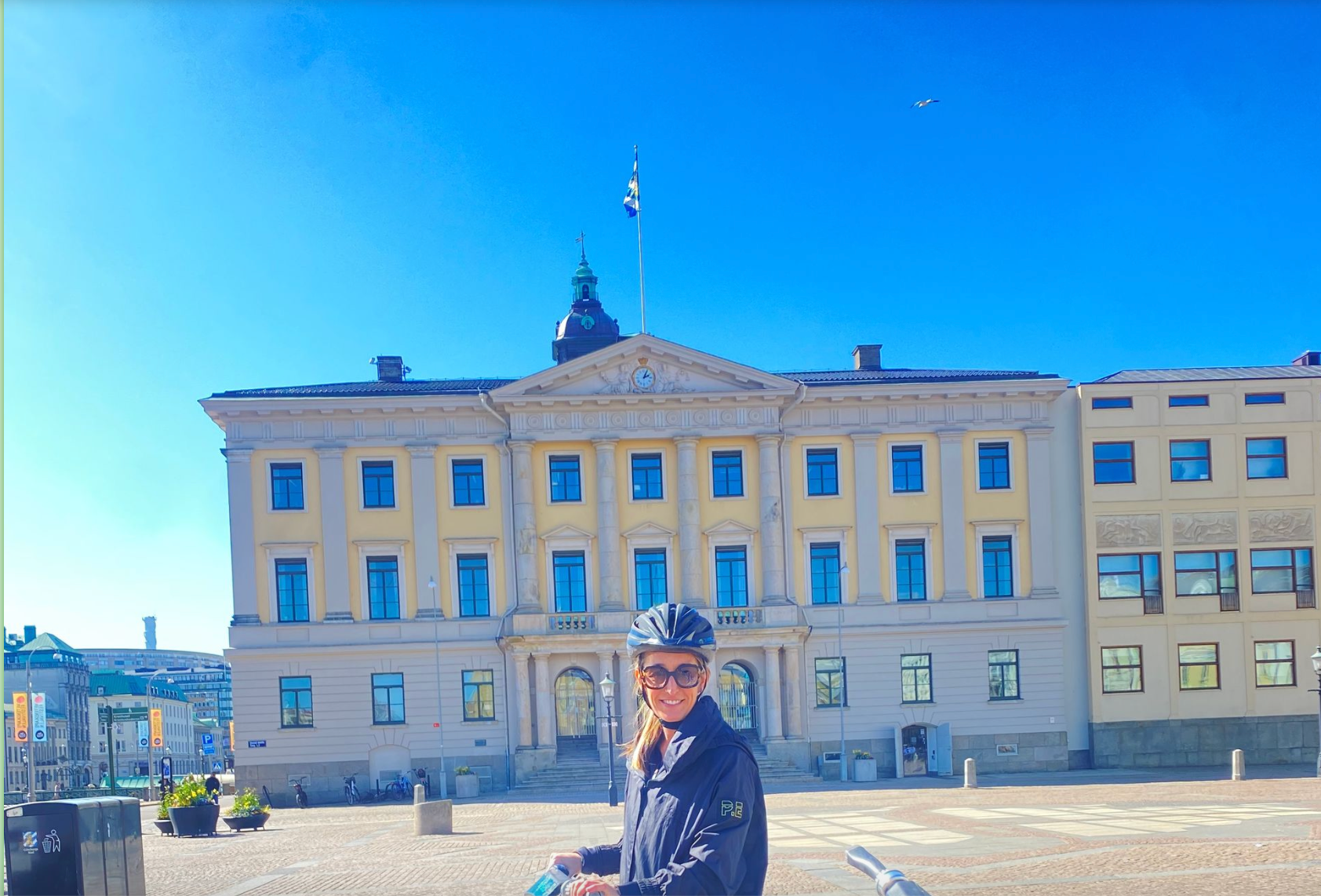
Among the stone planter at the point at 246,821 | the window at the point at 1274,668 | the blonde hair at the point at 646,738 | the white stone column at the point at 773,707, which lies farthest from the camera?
the window at the point at 1274,668

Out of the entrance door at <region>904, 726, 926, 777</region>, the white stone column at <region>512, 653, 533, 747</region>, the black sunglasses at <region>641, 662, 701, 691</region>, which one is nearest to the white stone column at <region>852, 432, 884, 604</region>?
the entrance door at <region>904, 726, 926, 777</region>

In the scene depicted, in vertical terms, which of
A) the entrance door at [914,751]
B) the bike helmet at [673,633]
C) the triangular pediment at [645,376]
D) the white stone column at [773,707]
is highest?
the triangular pediment at [645,376]

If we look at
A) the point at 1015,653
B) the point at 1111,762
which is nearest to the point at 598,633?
the point at 1015,653

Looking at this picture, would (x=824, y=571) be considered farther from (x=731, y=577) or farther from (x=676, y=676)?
(x=676, y=676)

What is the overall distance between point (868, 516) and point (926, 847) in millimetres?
24887

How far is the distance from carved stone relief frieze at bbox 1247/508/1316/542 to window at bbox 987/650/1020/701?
948 cm

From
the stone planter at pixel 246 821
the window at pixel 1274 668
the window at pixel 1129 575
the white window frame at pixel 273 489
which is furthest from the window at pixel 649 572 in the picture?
the window at pixel 1274 668

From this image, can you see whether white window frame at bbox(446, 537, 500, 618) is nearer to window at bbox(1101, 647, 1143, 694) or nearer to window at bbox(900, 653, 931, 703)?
window at bbox(900, 653, 931, 703)

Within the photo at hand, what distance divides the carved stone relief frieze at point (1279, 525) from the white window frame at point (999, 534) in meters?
8.12

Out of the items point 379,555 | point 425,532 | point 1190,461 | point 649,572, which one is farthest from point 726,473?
point 1190,461

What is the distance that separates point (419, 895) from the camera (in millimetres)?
15312

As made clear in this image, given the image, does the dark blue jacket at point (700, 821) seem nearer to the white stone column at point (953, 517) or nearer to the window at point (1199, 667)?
the white stone column at point (953, 517)

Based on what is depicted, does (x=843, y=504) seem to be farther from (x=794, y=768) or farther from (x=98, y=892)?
(x=98, y=892)

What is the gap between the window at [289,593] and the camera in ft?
137
